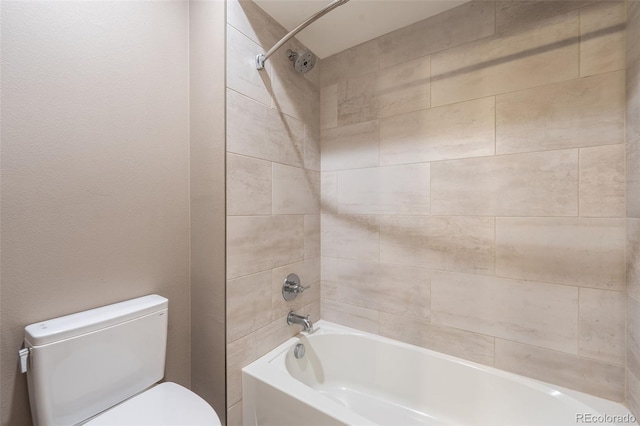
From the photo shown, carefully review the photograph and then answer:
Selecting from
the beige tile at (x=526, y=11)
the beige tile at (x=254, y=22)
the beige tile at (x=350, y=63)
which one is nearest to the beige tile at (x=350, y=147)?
the beige tile at (x=350, y=63)

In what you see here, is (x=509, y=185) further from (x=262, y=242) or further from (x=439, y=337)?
(x=262, y=242)

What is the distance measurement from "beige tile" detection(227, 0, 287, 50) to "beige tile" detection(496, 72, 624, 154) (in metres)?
1.26

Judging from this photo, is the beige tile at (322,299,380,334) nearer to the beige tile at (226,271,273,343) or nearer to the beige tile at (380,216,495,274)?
the beige tile at (380,216,495,274)

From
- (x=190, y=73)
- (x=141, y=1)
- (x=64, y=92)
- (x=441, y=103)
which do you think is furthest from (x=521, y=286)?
(x=141, y=1)

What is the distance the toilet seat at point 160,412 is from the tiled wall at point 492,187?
1026mm

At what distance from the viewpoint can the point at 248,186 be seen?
4.41 feet

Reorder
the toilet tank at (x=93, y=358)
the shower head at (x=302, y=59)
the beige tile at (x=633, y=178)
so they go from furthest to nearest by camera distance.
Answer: the shower head at (x=302, y=59), the beige tile at (x=633, y=178), the toilet tank at (x=93, y=358)

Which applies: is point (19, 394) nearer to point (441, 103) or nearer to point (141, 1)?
point (141, 1)

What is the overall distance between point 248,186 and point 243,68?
1.94 feet

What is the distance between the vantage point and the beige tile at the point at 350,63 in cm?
170

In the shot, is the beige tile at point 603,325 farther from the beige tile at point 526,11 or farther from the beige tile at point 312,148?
the beige tile at point 312,148

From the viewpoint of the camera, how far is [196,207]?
4.51ft

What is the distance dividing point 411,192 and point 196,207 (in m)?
1.21

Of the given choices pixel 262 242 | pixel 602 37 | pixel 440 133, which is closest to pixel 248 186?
pixel 262 242
